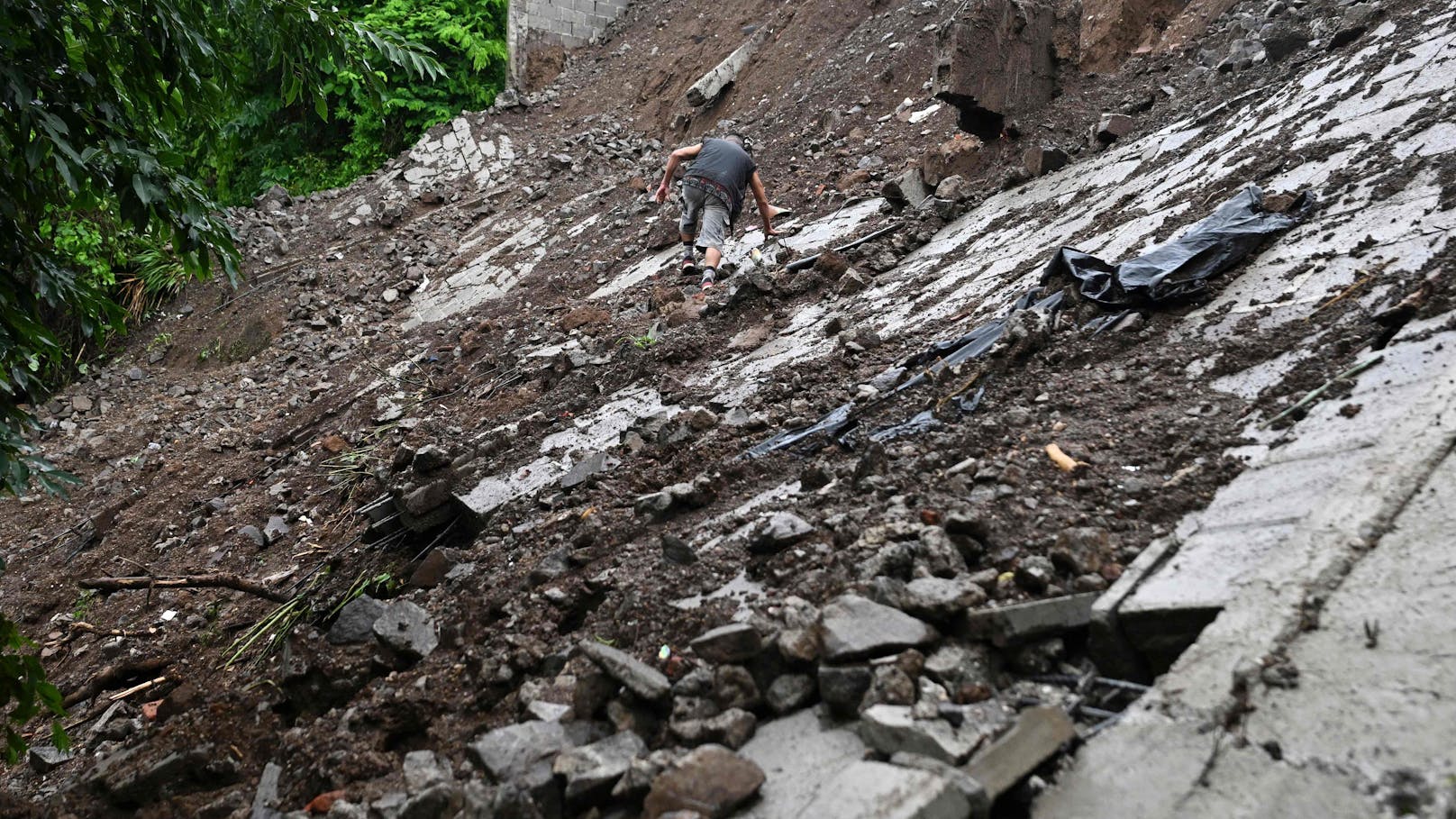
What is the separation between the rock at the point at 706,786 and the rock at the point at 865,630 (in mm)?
333

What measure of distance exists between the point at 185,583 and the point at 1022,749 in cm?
344

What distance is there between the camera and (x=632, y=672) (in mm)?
2395

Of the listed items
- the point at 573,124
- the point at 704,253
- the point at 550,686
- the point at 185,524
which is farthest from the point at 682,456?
the point at 573,124

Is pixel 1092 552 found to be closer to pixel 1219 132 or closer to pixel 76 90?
pixel 76 90

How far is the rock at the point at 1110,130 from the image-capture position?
6.64 m

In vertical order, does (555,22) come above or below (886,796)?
above

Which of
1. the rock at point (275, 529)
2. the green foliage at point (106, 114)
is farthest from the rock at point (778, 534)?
the rock at point (275, 529)

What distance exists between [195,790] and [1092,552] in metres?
2.96

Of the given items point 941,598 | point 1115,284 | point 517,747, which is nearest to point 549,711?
point 517,747

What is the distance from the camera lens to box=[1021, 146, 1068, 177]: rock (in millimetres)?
6590

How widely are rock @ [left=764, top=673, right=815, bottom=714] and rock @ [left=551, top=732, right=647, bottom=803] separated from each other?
32 centimetres

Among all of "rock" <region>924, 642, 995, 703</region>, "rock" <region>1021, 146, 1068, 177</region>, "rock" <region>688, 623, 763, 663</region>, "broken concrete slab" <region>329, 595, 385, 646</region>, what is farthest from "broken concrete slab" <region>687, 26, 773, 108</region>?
"rock" <region>924, 642, 995, 703</region>

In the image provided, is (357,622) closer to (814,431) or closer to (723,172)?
(814,431)

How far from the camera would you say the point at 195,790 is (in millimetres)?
3262
